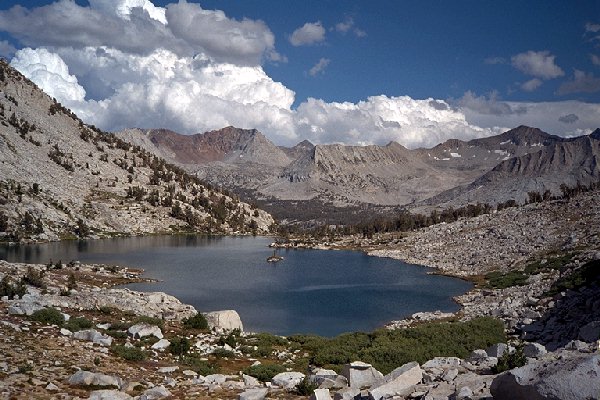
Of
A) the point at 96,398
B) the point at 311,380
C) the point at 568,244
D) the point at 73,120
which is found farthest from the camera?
the point at 73,120

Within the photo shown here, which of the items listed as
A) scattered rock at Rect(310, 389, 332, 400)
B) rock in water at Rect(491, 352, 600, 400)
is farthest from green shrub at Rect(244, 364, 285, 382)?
rock in water at Rect(491, 352, 600, 400)

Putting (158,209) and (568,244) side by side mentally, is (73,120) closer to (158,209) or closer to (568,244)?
(158,209)

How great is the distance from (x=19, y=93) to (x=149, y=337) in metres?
173

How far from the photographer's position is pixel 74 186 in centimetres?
14638

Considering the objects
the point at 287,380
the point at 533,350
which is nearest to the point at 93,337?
the point at 287,380

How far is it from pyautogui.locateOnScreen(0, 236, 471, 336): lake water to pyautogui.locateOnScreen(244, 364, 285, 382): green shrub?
24.8 metres

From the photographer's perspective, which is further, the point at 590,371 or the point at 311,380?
the point at 311,380

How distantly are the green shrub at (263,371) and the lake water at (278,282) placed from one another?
81.4ft

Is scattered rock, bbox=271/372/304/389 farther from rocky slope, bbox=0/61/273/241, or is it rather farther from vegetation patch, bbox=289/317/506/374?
rocky slope, bbox=0/61/273/241

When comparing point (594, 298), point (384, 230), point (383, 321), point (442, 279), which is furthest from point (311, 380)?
point (384, 230)

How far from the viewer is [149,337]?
3014 centimetres

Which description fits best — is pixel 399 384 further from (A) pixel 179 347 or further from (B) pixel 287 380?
(A) pixel 179 347

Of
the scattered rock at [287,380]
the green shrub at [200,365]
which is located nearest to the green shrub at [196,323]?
the green shrub at [200,365]

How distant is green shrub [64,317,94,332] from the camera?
27.9m
